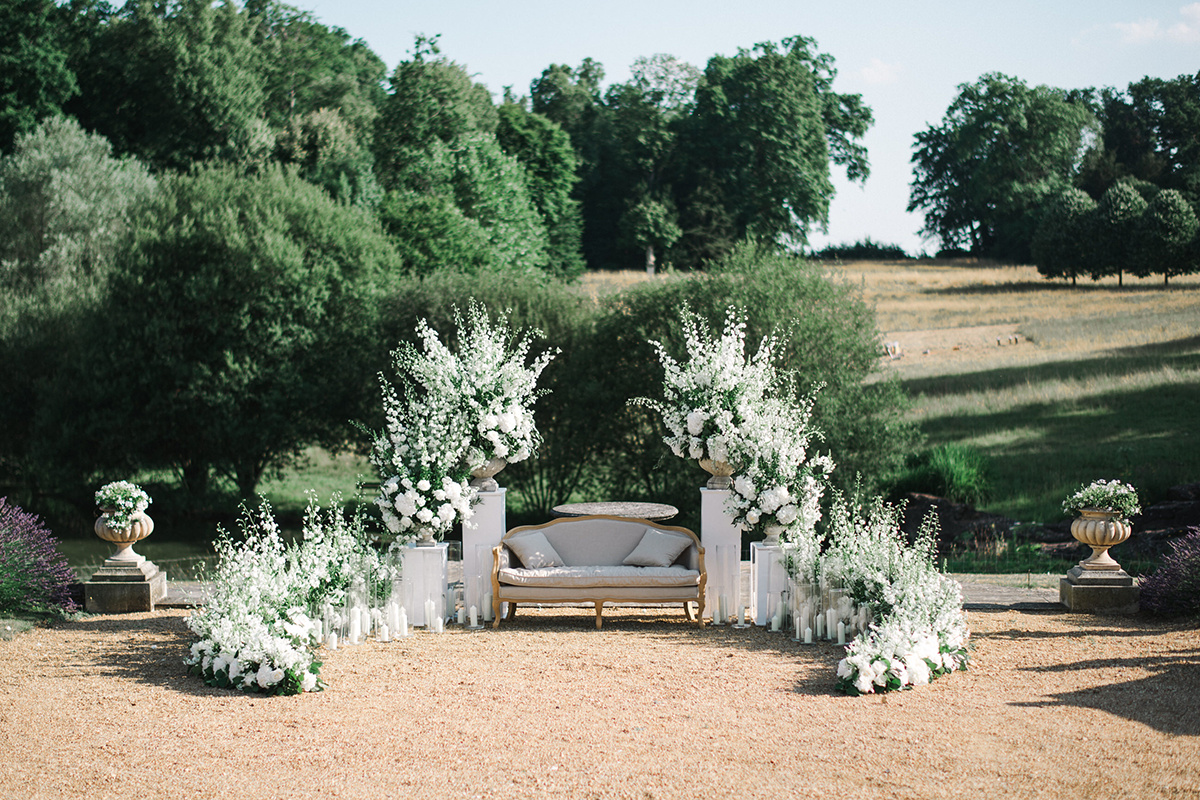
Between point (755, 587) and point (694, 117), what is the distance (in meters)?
30.8

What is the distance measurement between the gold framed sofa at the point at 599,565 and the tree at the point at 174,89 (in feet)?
71.7

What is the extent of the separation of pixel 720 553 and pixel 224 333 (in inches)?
459

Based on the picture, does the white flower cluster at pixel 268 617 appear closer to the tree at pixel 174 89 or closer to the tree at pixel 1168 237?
the tree at pixel 174 89

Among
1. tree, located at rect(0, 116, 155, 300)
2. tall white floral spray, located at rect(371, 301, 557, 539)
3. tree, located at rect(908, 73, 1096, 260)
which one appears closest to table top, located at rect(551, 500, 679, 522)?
tall white floral spray, located at rect(371, 301, 557, 539)

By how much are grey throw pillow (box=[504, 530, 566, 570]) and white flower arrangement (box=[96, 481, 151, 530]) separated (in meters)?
3.36

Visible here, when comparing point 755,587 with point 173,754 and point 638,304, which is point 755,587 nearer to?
point 173,754

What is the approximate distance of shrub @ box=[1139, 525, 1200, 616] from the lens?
28.0 ft

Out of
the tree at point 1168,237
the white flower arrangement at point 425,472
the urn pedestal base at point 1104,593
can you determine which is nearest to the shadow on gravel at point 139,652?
the white flower arrangement at point 425,472

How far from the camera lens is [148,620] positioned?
29.1 feet

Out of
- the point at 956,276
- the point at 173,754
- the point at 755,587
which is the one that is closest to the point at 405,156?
the point at 956,276

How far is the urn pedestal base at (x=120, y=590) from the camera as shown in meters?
9.18

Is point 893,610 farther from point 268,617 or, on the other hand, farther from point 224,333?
point 224,333

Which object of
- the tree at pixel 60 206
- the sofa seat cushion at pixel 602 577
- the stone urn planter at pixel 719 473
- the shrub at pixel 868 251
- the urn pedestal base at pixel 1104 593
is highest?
the shrub at pixel 868 251

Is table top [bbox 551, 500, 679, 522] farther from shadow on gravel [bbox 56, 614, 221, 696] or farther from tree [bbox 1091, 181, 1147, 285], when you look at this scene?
tree [bbox 1091, 181, 1147, 285]
